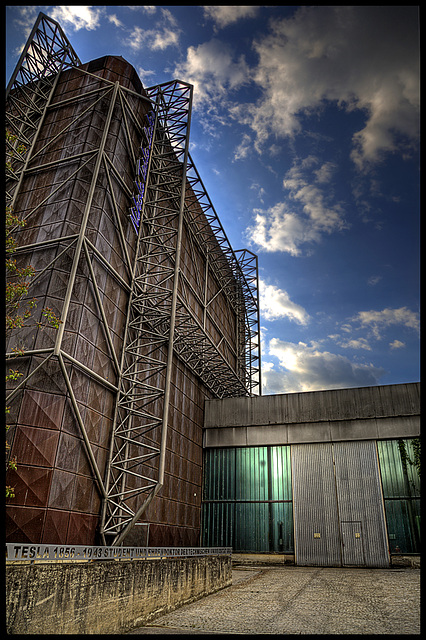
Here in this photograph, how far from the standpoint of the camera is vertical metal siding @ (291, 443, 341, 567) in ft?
93.6

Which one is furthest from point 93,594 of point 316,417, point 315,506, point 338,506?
point 316,417

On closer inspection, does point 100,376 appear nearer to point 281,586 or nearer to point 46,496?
point 46,496

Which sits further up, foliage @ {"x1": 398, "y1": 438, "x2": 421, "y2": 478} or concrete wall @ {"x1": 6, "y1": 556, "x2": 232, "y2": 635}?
foliage @ {"x1": 398, "y1": 438, "x2": 421, "y2": 478}

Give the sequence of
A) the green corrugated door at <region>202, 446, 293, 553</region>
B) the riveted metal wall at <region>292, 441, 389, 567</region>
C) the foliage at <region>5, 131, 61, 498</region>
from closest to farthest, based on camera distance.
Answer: the foliage at <region>5, 131, 61, 498</region>, the riveted metal wall at <region>292, 441, 389, 567</region>, the green corrugated door at <region>202, 446, 293, 553</region>

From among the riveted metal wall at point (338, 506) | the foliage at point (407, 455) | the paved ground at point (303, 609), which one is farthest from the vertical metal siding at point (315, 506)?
the paved ground at point (303, 609)

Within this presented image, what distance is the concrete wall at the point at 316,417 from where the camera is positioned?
30109 millimetres

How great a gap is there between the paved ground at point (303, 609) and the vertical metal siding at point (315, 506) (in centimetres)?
672

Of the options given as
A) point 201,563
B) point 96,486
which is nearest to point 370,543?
point 201,563

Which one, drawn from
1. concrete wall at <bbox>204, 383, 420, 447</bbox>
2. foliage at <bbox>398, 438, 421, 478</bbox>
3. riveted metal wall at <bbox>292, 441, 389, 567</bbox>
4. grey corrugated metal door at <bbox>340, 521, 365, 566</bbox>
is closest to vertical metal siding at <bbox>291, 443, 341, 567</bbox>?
riveted metal wall at <bbox>292, 441, 389, 567</bbox>

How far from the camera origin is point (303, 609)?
13.6 m

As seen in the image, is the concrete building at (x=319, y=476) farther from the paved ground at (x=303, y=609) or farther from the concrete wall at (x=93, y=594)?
the concrete wall at (x=93, y=594)

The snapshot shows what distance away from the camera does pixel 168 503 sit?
85.1 ft

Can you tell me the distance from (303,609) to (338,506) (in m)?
16.9

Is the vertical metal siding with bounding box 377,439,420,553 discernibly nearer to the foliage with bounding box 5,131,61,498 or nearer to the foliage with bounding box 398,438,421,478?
the foliage with bounding box 398,438,421,478
